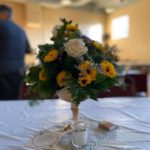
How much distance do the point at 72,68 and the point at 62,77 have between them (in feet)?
0.16

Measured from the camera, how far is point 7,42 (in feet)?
8.42

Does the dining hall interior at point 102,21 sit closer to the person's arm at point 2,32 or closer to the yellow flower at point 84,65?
the person's arm at point 2,32

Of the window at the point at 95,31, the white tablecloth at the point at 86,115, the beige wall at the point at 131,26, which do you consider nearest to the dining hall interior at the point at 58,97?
the white tablecloth at the point at 86,115

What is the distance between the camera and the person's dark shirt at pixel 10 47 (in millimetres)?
2543

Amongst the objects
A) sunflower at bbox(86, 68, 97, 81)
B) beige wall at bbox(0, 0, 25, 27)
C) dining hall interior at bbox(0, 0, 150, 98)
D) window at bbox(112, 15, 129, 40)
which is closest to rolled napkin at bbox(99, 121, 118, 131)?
sunflower at bbox(86, 68, 97, 81)

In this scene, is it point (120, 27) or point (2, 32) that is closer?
point (2, 32)

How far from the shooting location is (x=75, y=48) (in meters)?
0.82

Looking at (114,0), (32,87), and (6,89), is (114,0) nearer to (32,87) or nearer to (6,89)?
(6,89)

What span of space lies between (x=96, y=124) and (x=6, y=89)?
1802 millimetres

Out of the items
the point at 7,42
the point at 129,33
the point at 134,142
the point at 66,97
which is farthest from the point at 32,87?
the point at 129,33

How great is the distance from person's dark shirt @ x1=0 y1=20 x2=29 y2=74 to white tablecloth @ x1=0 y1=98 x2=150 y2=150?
3.55 feet

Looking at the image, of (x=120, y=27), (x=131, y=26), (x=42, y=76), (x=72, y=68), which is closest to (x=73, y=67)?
(x=72, y=68)

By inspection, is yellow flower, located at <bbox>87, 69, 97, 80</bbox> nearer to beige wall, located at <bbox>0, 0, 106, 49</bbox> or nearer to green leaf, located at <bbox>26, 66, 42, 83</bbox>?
green leaf, located at <bbox>26, 66, 42, 83</bbox>

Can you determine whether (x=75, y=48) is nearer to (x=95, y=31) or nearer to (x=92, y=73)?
(x=92, y=73)
